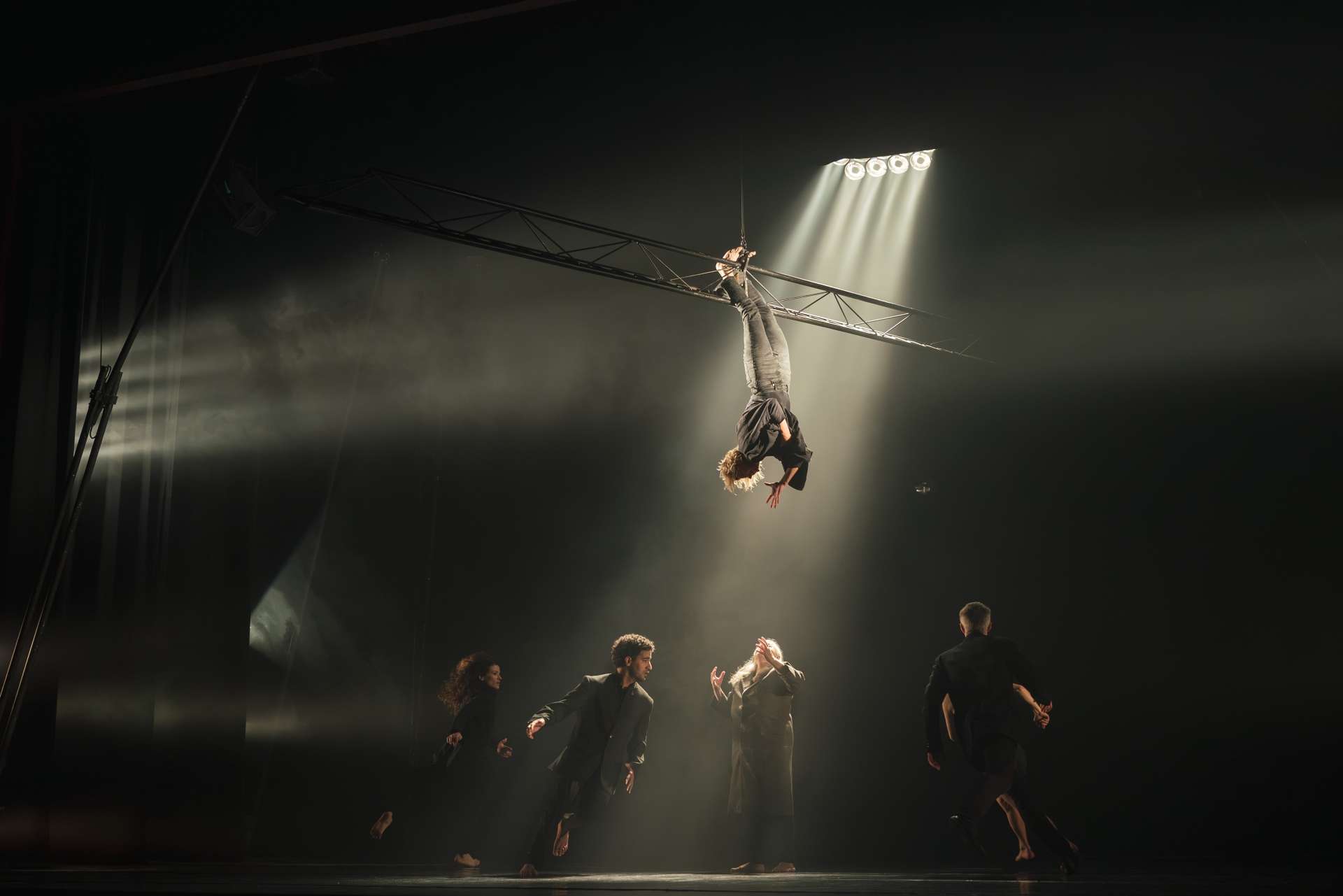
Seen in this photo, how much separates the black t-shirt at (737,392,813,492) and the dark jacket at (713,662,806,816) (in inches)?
57.4

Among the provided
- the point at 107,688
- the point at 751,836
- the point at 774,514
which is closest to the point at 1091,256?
the point at 774,514

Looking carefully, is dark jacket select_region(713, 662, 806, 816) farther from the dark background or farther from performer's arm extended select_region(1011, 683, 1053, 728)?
performer's arm extended select_region(1011, 683, 1053, 728)

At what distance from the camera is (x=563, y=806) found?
5375mm

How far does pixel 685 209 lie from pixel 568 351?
59.2 inches

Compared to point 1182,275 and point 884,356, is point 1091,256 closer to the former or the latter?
point 1182,275

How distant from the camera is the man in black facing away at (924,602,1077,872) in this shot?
495cm

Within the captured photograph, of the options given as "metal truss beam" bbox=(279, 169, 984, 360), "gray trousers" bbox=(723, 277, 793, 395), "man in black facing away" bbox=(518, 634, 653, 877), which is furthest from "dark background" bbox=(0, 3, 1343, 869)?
"gray trousers" bbox=(723, 277, 793, 395)

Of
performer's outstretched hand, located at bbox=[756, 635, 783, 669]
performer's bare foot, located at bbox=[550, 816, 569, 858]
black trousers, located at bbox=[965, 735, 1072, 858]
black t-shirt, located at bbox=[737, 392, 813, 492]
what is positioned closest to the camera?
black trousers, located at bbox=[965, 735, 1072, 858]

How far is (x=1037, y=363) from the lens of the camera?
21.8 ft

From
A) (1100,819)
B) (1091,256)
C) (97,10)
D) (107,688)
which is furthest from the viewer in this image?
(1091,256)

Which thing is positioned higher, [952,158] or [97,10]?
[952,158]

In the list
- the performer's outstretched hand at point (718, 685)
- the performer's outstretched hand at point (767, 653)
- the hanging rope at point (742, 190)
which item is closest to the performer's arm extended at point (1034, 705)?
the performer's outstretched hand at point (767, 653)

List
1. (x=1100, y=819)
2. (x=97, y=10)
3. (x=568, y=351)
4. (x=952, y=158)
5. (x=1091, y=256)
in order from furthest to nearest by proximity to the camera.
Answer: (x=568, y=351), (x=952, y=158), (x=1091, y=256), (x=1100, y=819), (x=97, y=10)

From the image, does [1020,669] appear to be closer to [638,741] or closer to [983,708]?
[983,708]
